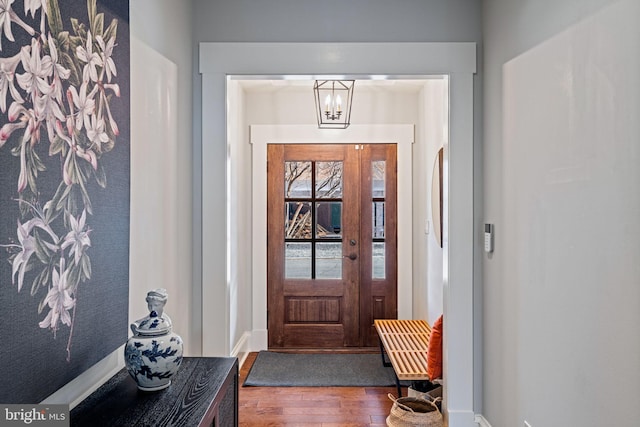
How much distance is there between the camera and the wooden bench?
3099 millimetres

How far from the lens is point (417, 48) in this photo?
2.75 m

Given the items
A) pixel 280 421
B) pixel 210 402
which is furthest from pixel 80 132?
pixel 280 421

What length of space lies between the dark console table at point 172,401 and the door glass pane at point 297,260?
288cm

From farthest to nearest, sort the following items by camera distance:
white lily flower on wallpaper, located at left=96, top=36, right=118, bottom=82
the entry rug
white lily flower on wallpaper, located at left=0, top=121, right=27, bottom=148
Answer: the entry rug, white lily flower on wallpaper, located at left=96, top=36, right=118, bottom=82, white lily flower on wallpaper, located at left=0, top=121, right=27, bottom=148

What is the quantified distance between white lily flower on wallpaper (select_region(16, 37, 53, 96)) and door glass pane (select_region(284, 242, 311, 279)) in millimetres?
3569

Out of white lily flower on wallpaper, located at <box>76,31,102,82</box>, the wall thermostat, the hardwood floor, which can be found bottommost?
the hardwood floor

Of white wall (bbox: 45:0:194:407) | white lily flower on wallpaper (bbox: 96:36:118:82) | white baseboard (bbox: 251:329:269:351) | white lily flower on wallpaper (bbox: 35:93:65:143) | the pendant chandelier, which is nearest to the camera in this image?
white lily flower on wallpaper (bbox: 35:93:65:143)

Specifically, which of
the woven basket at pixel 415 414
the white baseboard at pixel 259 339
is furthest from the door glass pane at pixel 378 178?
the woven basket at pixel 415 414

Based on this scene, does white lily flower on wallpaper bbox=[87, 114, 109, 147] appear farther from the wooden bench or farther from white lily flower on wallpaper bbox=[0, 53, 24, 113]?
the wooden bench

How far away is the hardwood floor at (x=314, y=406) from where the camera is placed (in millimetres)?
3125

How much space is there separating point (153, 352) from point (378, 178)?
352cm

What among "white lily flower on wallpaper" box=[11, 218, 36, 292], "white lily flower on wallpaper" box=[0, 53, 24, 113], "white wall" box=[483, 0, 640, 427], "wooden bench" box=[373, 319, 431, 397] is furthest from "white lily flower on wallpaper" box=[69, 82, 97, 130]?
"wooden bench" box=[373, 319, 431, 397]

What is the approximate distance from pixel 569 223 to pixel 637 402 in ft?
2.06

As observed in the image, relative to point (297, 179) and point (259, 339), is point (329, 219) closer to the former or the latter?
point (297, 179)
